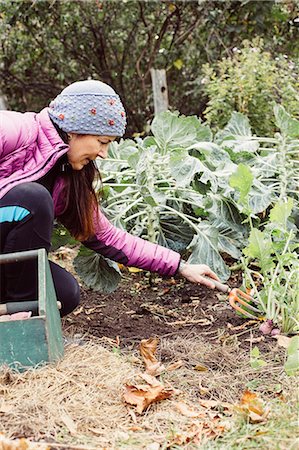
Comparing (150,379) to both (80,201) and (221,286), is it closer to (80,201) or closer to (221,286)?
(221,286)

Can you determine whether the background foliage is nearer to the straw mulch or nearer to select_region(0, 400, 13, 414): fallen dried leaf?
the straw mulch

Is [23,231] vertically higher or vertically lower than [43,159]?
lower

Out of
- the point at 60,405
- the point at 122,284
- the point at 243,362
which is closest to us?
the point at 60,405

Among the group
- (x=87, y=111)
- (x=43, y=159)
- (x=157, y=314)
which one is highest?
(x=87, y=111)

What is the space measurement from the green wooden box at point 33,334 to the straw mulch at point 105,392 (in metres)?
0.04

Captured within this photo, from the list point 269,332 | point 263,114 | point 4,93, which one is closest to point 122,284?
point 269,332

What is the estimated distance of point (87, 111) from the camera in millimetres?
2430

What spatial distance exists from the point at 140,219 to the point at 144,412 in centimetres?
161

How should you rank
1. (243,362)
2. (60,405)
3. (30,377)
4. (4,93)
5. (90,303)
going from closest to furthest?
1. (60,405)
2. (30,377)
3. (243,362)
4. (90,303)
5. (4,93)

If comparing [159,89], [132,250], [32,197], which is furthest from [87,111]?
[159,89]

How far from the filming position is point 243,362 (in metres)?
2.43

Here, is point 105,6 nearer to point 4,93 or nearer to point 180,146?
point 4,93

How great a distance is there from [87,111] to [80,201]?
388mm

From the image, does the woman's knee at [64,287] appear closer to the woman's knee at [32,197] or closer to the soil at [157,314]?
the soil at [157,314]
